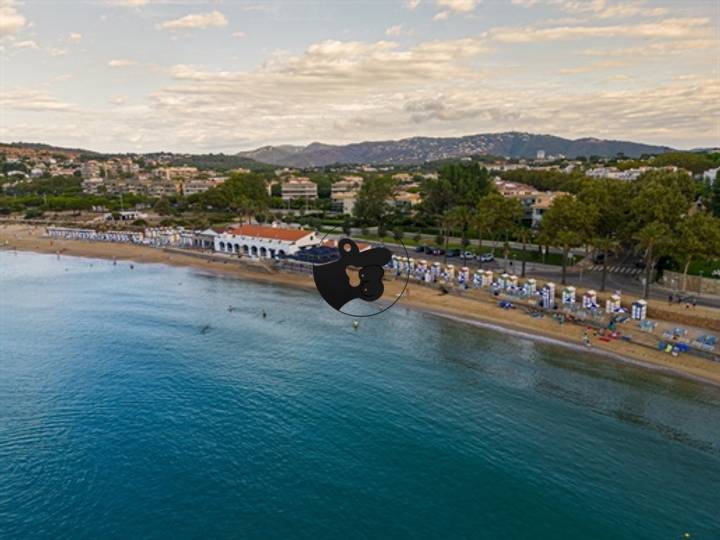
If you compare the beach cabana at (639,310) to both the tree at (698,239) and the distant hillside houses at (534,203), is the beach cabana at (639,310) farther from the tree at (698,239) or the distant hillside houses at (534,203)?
the distant hillside houses at (534,203)

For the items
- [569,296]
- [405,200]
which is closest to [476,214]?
[569,296]

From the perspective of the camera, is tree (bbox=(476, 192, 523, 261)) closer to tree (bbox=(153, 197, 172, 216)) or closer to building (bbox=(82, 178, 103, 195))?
tree (bbox=(153, 197, 172, 216))

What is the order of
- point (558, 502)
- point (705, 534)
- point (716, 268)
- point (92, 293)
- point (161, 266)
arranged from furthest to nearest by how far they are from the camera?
point (161, 266) < point (92, 293) < point (716, 268) < point (558, 502) < point (705, 534)

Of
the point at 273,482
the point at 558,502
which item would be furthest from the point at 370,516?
the point at 558,502

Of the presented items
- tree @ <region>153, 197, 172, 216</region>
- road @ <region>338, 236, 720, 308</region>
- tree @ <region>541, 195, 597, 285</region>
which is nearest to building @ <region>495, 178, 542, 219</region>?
road @ <region>338, 236, 720, 308</region>

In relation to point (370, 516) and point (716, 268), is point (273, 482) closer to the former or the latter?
point (370, 516)
